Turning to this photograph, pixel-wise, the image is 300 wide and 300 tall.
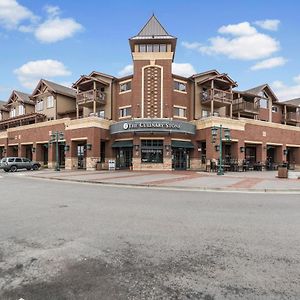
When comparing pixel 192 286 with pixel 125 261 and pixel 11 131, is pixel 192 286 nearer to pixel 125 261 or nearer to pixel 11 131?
pixel 125 261

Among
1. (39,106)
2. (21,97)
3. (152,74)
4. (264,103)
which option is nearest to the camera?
(152,74)

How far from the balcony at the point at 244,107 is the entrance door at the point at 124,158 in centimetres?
1704

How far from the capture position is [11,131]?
159ft

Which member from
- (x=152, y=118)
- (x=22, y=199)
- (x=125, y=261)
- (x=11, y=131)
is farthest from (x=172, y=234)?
(x=11, y=131)

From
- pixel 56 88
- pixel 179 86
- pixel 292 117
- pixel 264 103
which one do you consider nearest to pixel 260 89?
pixel 264 103

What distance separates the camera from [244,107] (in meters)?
40.7

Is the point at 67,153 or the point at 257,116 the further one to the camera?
the point at 257,116

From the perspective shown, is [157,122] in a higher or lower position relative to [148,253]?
higher

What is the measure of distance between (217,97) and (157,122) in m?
9.63

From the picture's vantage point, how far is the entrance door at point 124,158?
35.9 m

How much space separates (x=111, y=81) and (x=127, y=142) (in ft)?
30.4

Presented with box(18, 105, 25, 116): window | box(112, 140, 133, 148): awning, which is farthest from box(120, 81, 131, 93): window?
box(18, 105, 25, 116): window

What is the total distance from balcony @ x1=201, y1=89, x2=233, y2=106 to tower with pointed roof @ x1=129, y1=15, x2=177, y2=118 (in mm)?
5277

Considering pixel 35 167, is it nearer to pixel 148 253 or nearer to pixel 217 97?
pixel 217 97
